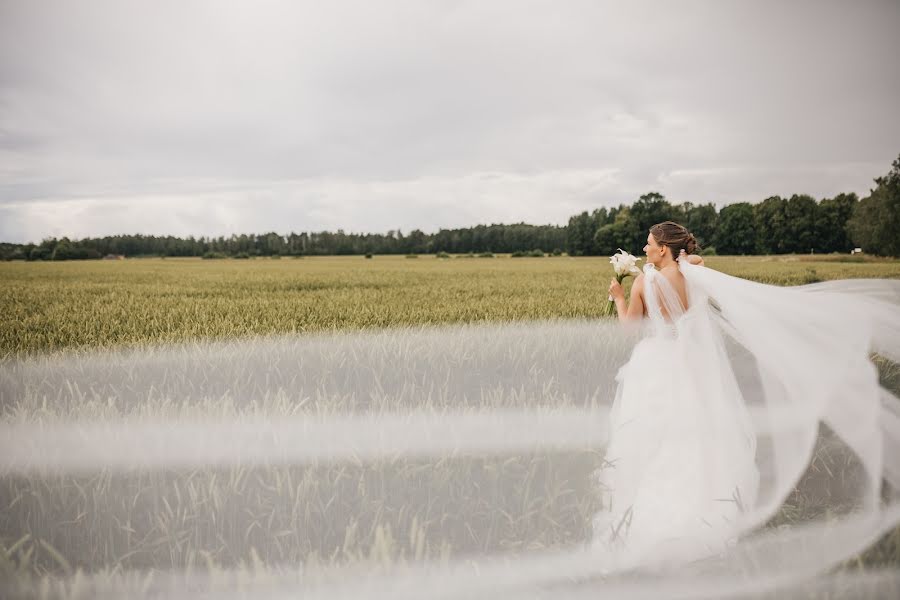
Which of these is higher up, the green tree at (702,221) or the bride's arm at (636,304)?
the green tree at (702,221)

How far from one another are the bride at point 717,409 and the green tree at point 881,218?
17.0 m

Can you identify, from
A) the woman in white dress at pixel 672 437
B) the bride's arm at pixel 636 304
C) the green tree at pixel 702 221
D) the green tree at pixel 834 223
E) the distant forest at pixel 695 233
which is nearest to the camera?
the woman in white dress at pixel 672 437

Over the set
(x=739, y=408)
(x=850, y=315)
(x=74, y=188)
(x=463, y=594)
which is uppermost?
(x=74, y=188)

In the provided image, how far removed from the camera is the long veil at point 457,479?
2.52m

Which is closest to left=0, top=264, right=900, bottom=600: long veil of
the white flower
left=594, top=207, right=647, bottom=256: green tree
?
the white flower

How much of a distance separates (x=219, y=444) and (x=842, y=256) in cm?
2812

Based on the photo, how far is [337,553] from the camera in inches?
105

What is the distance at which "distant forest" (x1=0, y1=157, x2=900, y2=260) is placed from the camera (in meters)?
20.4

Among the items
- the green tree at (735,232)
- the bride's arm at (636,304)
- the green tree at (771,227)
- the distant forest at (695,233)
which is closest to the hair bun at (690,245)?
the bride's arm at (636,304)

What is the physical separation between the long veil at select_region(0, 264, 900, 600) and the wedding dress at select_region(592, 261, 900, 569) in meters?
0.01

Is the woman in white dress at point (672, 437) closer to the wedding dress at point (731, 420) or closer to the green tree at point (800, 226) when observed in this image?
the wedding dress at point (731, 420)

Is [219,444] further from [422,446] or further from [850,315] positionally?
[850,315]

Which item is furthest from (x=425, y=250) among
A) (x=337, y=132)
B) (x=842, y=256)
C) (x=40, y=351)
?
(x=40, y=351)

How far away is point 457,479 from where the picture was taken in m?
3.25
